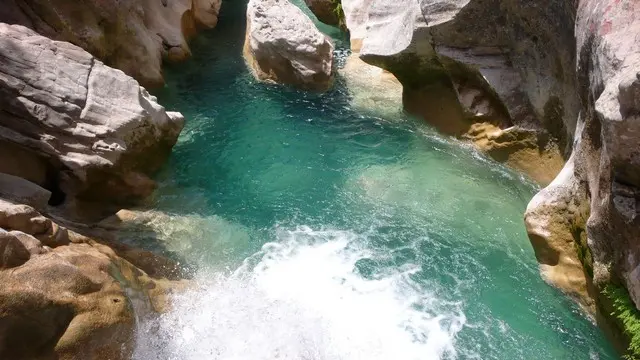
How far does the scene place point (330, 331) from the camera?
330 inches

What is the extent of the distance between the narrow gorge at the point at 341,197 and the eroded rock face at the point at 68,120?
0.13 feet

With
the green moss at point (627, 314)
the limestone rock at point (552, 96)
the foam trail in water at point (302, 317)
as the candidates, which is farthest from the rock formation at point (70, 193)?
the green moss at point (627, 314)

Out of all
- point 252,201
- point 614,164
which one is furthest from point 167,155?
point 614,164

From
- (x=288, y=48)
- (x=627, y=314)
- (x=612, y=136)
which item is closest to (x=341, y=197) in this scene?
(x=612, y=136)

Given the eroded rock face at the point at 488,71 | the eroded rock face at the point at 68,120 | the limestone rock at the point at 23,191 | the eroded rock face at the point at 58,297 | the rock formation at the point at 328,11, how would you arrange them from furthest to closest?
the rock formation at the point at 328,11, the eroded rock face at the point at 488,71, the eroded rock face at the point at 68,120, the limestone rock at the point at 23,191, the eroded rock face at the point at 58,297

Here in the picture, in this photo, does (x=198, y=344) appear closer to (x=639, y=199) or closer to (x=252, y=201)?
(x=252, y=201)

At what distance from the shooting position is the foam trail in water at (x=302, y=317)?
8.05 m

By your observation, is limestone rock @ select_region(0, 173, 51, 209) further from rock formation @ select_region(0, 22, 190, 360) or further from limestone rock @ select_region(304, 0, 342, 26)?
limestone rock @ select_region(304, 0, 342, 26)

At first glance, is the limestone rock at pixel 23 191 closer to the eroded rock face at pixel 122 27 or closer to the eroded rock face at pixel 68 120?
the eroded rock face at pixel 68 120

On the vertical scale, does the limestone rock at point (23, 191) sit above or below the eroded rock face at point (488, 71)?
below

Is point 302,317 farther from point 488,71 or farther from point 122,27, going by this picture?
point 122,27

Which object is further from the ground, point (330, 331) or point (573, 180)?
point (573, 180)

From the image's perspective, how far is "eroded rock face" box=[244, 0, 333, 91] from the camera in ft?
49.8

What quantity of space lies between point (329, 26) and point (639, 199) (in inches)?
606
